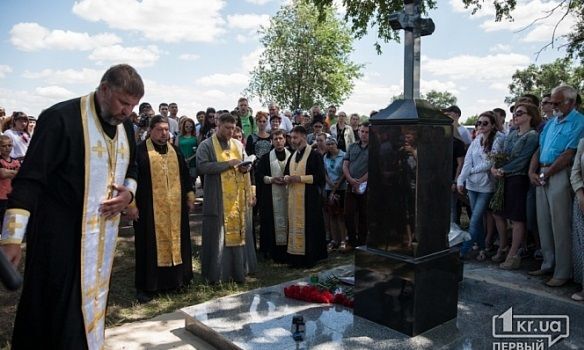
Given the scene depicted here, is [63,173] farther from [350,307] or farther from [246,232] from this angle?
[246,232]

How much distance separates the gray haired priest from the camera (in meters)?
2.56

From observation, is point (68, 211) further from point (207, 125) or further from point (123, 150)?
point (207, 125)

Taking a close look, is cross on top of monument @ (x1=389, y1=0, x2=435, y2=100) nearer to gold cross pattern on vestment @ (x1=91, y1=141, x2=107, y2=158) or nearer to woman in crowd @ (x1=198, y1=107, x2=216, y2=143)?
gold cross pattern on vestment @ (x1=91, y1=141, x2=107, y2=158)

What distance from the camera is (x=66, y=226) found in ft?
8.74

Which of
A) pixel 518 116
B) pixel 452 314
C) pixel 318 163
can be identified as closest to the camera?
pixel 452 314

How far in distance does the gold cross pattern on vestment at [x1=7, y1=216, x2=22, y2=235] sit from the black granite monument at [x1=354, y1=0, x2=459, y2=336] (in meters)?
2.60

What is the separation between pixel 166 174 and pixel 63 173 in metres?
2.74

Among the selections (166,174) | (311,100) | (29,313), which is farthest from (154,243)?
(311,100)

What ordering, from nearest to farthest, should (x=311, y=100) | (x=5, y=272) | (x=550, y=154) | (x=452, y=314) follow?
(x=5, y=272) → (x=452, y=314) → (x=550, y=154) → (x=311, y=100)

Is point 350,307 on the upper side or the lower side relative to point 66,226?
lower

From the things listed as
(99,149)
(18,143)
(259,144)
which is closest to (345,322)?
(99,149)

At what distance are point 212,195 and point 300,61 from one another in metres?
28.4

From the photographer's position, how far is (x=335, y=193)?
24.9ft

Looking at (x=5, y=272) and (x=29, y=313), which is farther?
(x=29, y=313)
